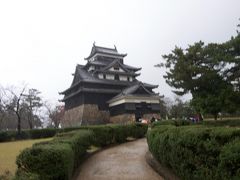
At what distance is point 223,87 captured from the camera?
26.5m

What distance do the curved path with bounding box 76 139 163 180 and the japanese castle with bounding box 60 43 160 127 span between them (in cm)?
2939

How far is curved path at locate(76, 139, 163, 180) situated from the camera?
1125cm

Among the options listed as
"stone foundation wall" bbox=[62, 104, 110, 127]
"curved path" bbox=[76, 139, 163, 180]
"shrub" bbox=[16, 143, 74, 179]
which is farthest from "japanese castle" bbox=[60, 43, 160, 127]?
"shrub" bbox=[16, 143, 74, 179]

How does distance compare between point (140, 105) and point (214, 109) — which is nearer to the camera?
point (214, 109)

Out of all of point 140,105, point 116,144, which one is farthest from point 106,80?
point 116,144

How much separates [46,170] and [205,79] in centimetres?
2212

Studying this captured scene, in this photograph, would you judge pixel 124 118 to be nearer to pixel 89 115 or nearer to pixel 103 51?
pixel 89 115

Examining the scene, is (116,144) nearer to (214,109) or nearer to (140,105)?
(214,109)

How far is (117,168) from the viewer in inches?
508

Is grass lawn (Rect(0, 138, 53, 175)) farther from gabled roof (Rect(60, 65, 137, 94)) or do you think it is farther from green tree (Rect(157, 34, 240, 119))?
gabled roof (Rect(60, 65, 137, 94))

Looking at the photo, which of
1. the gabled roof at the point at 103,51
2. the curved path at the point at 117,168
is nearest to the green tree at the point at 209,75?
the curved path at the point at 117,168

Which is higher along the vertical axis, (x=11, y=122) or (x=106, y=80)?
(x=106, y=80)

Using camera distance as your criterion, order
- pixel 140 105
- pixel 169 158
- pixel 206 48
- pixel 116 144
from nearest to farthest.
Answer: pixel 169 158 < pixel 116 144 < pixel 206 48 < pixel 140 105

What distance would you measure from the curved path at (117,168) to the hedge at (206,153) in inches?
93.5
